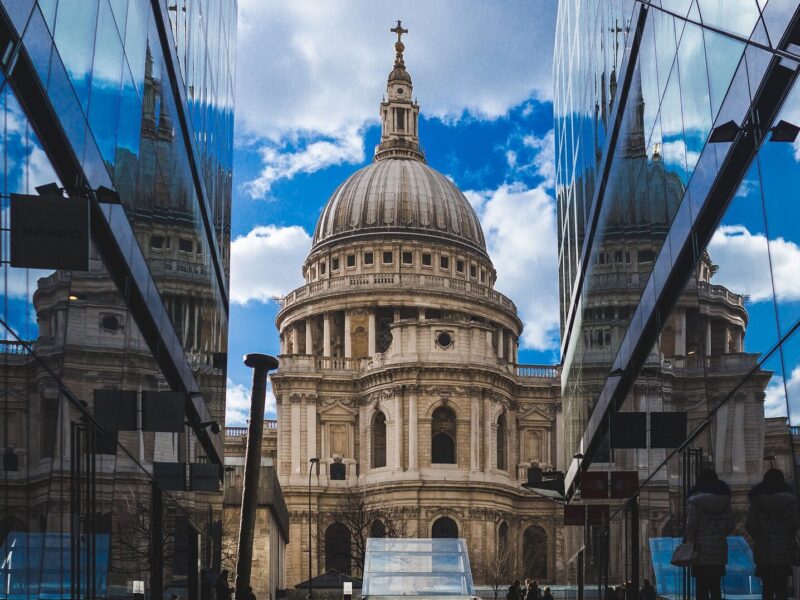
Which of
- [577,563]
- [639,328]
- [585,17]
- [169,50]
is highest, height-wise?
[585,17]

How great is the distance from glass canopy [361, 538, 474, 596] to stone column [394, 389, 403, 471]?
6778 cm

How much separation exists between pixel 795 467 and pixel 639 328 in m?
11.6

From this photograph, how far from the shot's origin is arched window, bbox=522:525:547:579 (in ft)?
337

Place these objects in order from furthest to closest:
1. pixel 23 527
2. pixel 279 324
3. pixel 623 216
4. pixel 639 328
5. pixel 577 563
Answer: pixel 279 324, pixel 577 563, pixel 623 216, pixel 639 328, pixel 23 527

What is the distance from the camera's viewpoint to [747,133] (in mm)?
13719

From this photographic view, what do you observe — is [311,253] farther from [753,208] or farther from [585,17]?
[753,208]

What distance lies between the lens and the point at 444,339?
342 ft

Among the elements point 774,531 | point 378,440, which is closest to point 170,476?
point 774,531

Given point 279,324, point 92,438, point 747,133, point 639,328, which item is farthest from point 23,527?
point 279,324

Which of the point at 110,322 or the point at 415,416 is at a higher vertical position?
the point at 415,416

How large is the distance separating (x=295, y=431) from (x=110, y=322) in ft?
286

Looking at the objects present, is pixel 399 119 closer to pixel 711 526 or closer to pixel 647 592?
pixel 647 592

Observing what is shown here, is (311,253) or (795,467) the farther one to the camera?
(311,253)

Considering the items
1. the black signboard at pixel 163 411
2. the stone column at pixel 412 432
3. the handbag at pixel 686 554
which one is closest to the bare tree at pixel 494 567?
the stone column at pixel 412 432
